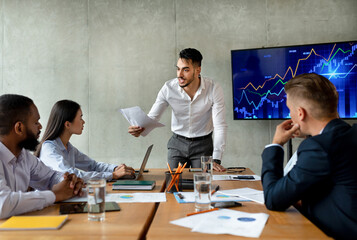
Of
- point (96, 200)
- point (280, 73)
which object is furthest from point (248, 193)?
point (280, 73)

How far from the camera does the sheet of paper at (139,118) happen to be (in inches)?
93.2

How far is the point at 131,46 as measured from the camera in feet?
14.0

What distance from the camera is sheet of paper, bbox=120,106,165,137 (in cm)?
237

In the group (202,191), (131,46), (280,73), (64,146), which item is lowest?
(202,191)

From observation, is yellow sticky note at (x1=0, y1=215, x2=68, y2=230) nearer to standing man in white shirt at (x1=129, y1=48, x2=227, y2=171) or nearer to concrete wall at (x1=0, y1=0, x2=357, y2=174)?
standing man in white shirt at (x1=129, y1=48, x2=227, y2=171)

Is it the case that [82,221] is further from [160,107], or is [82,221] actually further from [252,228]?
[160,107]

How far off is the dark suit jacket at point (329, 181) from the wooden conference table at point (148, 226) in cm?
8

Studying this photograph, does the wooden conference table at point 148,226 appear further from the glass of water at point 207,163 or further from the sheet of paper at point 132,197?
the glass of water at point 207,163

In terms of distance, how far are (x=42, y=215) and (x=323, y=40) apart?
11.8 feet

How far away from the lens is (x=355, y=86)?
11.5 feet

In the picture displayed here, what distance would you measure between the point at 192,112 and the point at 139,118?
76 cm

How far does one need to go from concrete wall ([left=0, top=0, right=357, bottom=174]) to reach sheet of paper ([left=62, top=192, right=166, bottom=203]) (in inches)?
99.3

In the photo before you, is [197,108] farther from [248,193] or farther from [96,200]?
[96,200]

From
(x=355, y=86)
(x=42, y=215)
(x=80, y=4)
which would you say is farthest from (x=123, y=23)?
(x=42, y=215)
